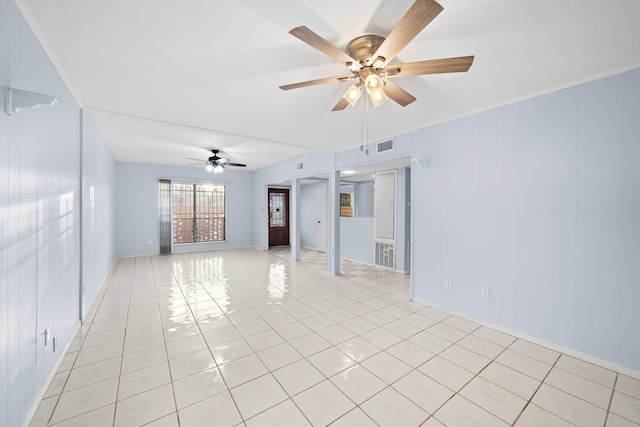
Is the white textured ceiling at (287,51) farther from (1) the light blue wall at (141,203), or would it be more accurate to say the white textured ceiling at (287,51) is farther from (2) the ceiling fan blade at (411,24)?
(1) the light blue wall at (141,203)

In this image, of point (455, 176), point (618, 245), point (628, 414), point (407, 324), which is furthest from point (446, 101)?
point (628, 414)

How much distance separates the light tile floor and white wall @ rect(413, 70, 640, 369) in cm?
36

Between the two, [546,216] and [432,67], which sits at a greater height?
[432,67]

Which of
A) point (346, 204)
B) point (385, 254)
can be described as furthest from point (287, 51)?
point (346, 204)

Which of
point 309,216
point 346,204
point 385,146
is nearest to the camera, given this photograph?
point 385,146

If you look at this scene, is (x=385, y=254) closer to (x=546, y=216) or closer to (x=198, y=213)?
(x=546, y=216)

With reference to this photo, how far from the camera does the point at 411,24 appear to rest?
4.42ft

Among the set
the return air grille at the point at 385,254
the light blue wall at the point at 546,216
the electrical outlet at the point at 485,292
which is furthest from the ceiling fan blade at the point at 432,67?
the return air grille at the point at 385,254

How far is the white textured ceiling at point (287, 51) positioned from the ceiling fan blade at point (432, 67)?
21cm

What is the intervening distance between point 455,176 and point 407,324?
1.95m

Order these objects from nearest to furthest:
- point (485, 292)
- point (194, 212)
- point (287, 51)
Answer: point (287, 51)
point (485, 292)
point (194, 212)

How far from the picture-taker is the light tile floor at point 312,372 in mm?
1697

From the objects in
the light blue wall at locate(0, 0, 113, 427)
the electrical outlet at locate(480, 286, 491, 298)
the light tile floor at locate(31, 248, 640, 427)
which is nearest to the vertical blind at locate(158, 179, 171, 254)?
the light tile floor at locate(31, 248, 640, 427)

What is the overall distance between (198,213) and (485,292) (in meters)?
7.79
